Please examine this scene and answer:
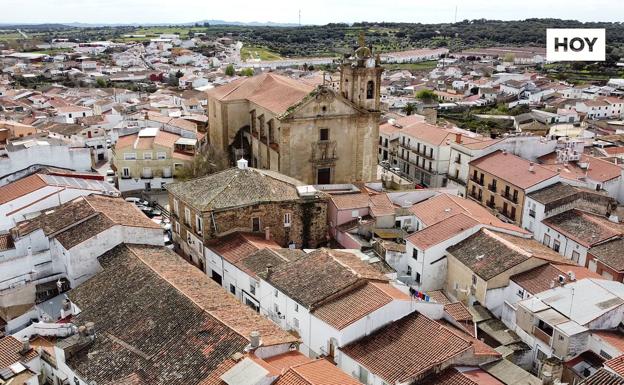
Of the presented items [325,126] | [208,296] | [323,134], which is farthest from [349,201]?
[208,296]

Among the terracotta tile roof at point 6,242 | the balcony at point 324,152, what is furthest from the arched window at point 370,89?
the terracotta tile roof at point 6,242

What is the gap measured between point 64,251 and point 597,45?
3284 cm

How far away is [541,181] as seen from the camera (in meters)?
41.8

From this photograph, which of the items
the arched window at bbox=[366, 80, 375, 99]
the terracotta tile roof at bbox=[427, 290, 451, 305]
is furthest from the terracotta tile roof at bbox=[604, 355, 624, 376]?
the arched window at bbox=[366, 80, 375, 99]

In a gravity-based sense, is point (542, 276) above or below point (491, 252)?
below

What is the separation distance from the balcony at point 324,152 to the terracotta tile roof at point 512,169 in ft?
38.1

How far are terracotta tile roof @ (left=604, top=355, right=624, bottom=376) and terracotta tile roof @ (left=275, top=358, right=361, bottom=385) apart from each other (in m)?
9.30

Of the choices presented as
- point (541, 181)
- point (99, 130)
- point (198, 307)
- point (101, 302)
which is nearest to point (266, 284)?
point (198, 307)

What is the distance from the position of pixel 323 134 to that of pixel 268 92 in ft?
24.3

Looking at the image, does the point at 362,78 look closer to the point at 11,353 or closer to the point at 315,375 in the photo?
the point at 315,375

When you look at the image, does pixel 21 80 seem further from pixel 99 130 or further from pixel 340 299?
pixel 340 299

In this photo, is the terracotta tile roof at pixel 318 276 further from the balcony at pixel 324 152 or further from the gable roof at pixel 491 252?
the balcony at pixel 324 152

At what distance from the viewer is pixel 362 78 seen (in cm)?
4553

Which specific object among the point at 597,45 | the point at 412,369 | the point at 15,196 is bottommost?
the point at 412,369
